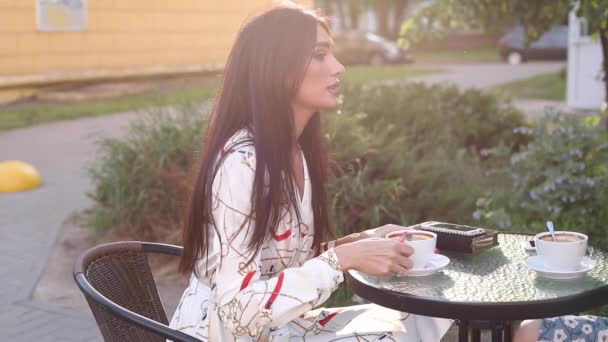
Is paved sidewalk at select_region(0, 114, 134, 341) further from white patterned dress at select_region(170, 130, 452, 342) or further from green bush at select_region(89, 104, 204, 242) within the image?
white patterned dress at select_region(170, 130, 452, 342)

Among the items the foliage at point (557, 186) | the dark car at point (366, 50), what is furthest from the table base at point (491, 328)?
the dark car at point (366, 50)

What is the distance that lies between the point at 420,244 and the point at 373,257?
190 mm

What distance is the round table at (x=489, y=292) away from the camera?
92.0 inches

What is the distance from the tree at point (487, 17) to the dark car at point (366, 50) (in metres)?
21.1

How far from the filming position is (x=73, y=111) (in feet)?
49.6

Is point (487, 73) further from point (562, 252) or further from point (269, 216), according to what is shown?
point (269, 216)

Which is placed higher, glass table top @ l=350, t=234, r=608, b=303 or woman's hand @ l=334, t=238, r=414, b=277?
woman's hand @ l=334, t=238, r=414, b=277

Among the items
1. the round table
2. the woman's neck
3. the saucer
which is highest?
the woman's neck

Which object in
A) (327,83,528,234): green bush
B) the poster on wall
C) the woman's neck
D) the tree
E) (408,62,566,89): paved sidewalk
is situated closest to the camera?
the woman's neck

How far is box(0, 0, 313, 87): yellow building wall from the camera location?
53.4 feet

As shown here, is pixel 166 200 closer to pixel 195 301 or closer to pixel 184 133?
pixel 184 133

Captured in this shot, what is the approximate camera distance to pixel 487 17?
332 inches

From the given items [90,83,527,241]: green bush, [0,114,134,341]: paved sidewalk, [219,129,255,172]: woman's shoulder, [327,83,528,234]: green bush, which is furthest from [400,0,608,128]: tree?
[219,129,255,172]: woman's shoulder

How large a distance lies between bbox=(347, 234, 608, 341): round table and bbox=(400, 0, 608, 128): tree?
5.40m
